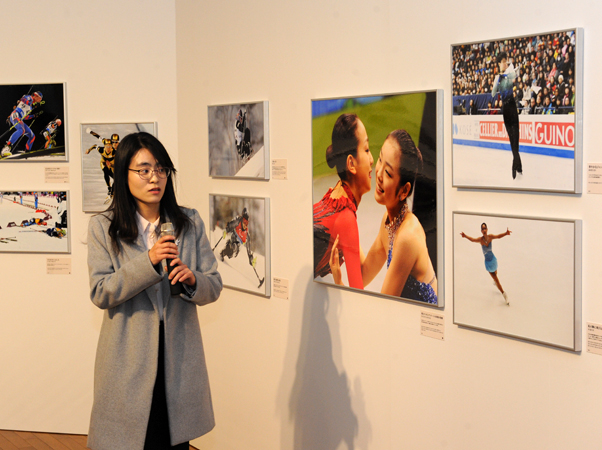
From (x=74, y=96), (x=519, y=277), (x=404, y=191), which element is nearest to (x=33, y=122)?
(x=74, y=96)

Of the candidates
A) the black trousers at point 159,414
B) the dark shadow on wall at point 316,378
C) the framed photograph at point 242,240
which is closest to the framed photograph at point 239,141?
the framed photograph at point 242,240

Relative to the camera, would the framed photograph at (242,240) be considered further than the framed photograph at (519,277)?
Yes

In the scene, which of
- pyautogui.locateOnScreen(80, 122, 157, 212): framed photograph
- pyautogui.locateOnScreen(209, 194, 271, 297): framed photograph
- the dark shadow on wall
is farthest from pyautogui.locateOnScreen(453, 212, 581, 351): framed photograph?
pyautogui.locateOnScreen(80, 122, 157, 212): framed photograph

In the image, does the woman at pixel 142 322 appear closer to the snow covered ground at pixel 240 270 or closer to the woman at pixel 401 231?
the woman at pixel 401 231

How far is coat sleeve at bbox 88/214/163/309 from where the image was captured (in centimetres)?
293

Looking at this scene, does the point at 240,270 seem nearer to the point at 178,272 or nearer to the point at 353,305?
the point at 353,305

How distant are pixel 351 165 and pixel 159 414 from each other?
166 cm

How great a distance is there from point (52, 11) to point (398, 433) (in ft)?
13.1

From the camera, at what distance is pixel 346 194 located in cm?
386

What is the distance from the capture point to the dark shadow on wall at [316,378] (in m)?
4.06

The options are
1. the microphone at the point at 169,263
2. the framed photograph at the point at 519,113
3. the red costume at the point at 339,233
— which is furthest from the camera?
the red costume at the point at 339,233

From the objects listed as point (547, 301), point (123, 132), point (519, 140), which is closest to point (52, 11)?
point (123, 132)

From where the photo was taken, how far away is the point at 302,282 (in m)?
4.28

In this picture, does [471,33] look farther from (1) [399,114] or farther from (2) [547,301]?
(2) [547,301]
